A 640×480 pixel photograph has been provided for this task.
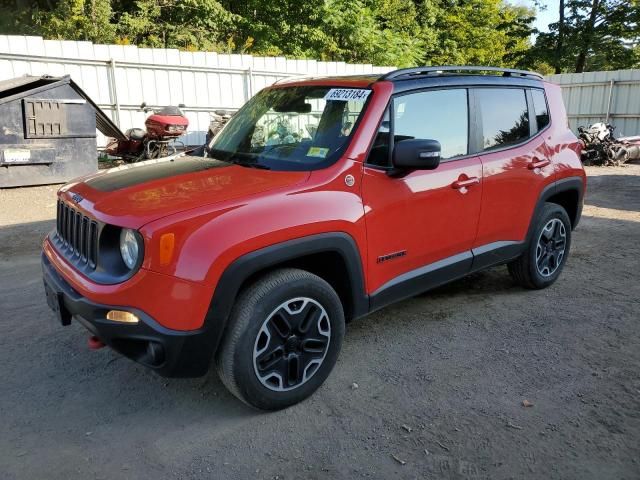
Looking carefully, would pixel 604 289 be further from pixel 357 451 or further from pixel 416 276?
pixel 357 451

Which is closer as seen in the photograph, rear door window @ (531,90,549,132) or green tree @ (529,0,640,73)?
rear door window @ (531,90,549,132)

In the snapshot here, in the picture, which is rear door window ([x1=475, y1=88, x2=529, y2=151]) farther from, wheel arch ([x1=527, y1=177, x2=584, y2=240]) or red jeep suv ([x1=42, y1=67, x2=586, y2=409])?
wheel arch ([x1=527, y1=177, x2=584, y2=240])

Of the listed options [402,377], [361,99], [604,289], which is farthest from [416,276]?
[604,289]

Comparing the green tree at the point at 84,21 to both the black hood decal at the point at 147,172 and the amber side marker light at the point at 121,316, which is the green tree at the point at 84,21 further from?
the amber side marker light at the point at 121,316

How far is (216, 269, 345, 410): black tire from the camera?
9.09ft

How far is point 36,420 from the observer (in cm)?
296

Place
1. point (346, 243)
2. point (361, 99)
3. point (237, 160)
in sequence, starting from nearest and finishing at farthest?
point (346, 243) → point (361, 99) → point (237, 160)

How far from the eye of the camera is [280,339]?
2.95 metres

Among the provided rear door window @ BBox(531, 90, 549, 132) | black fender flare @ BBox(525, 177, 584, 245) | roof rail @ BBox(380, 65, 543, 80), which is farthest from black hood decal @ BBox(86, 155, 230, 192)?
rear door window @ BBox(531, 90, 549, 132)

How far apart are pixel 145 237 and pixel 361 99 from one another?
63.6 inches

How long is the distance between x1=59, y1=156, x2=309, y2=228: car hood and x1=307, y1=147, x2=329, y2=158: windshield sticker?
0.22m

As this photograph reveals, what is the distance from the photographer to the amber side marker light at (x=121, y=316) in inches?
101

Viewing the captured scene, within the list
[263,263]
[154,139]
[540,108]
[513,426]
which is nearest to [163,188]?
[263,263]

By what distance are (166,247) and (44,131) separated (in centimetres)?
749
